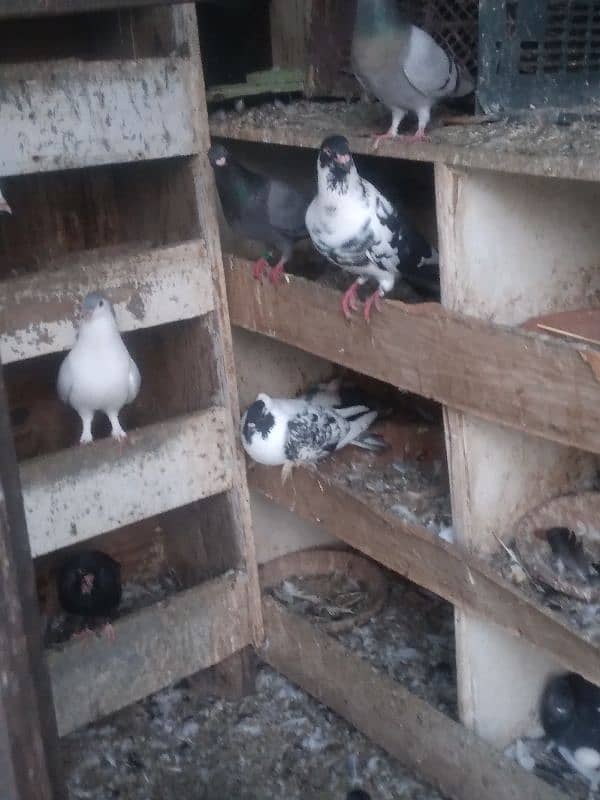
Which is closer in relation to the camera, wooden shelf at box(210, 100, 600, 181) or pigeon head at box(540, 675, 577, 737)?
wooden shelf at box(210, 100, 600, 181)

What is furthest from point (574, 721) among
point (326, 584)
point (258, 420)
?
point (258, 420)

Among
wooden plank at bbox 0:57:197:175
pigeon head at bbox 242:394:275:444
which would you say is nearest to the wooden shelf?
wooden plank at bbox 0:57:197:175

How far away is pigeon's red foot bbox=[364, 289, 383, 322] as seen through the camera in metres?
1.62

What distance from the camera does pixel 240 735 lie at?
2148 mm

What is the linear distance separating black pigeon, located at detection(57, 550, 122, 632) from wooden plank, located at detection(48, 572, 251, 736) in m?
0.18

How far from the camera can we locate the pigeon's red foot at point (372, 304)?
1617 millimetres

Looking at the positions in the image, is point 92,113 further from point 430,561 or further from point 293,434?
point 430,561

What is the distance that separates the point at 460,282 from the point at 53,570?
4.37ft

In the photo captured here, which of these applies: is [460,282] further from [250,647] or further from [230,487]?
[250,647]

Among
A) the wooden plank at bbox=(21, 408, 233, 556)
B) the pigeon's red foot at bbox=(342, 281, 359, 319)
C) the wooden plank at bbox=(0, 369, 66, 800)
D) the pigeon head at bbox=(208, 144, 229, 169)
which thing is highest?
the pigeon head at bbox=(208, 144, 229, 169)

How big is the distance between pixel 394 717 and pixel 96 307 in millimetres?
1045

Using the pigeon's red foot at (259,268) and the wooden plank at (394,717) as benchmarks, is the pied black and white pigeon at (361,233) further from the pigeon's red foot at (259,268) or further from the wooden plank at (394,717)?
the wooden plank at (394,717)

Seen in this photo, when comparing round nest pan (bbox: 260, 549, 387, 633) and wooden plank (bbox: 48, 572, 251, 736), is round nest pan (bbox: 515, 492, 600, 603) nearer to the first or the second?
round nest pan (bbox: 260, 549, 387, 633)

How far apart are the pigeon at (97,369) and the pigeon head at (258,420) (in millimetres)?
248
